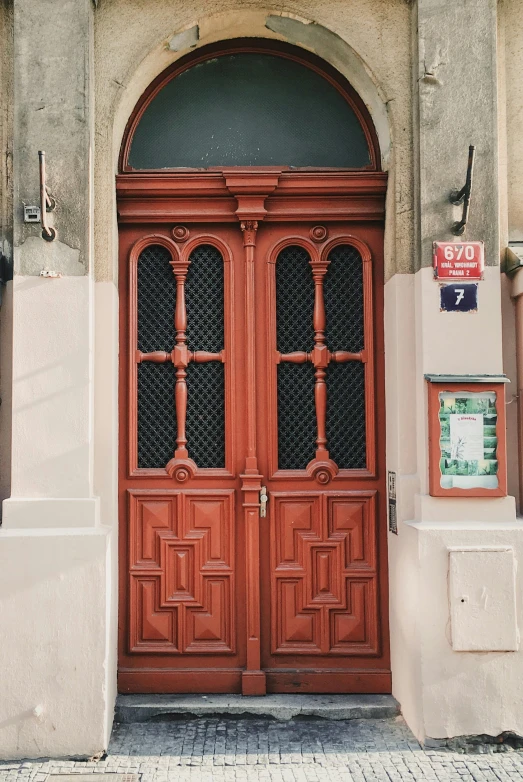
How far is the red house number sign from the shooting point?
15.0 feet

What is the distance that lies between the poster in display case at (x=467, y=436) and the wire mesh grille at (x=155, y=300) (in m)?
1.91

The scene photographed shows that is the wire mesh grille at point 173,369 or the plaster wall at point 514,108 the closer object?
the plaster wall at point 514,108

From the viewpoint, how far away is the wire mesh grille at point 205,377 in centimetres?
507

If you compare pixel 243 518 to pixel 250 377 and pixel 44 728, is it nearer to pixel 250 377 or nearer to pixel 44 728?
pixel 250 377

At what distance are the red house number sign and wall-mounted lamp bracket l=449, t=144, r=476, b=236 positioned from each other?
11 cm

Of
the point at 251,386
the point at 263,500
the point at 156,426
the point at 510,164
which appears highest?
the point at 510,164

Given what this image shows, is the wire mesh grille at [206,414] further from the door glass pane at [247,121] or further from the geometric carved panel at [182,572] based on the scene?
the door glass pane at [247,121]

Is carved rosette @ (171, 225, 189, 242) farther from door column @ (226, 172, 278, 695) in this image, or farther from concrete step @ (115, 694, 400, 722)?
concrete step @ (115, 694, 400, 722)

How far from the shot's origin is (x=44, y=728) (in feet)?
14.0

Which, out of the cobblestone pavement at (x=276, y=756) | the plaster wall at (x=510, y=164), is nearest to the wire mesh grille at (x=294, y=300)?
the plaster wall at (x=510, y=164)

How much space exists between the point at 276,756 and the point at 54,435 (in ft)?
7.93

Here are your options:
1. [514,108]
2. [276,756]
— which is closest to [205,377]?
[276,756]

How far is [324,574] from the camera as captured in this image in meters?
5.00

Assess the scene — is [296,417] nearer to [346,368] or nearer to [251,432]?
[251,432]
